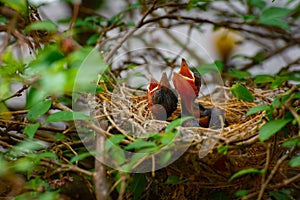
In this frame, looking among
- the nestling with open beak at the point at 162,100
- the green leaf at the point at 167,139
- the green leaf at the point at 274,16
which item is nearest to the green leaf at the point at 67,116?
the green leaf at the point at 167,139

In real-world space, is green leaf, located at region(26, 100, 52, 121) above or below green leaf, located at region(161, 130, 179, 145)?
below

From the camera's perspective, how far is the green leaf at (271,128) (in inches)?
36.5

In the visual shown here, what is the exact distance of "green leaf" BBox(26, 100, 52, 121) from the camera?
3.64 feet

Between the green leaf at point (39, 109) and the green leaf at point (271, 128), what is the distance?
0.44 meters

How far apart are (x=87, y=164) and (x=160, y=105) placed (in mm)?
227

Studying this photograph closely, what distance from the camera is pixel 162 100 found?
1285mm

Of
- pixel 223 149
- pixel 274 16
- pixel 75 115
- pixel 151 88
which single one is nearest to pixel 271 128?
pixel 223 149

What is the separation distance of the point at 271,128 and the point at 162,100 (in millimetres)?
394

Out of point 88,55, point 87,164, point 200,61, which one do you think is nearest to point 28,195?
point 88,55

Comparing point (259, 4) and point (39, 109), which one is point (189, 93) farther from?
point (259, 4)

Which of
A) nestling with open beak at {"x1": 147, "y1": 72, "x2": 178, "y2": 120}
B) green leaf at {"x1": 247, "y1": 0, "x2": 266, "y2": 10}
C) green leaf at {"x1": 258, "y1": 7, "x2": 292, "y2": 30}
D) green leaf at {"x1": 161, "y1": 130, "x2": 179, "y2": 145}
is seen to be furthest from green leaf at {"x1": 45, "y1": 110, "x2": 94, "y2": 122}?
green leaf at {"x1": 247, "y1": 0, "x2": 266, "y2": 10}

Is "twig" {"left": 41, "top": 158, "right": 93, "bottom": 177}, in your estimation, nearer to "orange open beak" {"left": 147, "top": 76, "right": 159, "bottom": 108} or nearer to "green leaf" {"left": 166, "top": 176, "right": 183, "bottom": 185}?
"green leaf" {"left": 166, "top": 176, "right": 183, "bottom": 185}

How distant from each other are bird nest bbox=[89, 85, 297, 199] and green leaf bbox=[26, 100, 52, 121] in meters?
0.12

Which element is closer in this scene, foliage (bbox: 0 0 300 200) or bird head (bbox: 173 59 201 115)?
foliage (bbox: 0 0 300 200)
